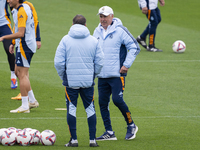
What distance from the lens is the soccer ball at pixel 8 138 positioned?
6877mm

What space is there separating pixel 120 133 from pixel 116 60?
1.30 m

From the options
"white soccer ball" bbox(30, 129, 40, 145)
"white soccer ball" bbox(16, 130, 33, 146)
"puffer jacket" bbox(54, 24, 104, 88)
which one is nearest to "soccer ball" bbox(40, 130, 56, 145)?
"white soccer ball" bbox(30, 129, 40, 145)

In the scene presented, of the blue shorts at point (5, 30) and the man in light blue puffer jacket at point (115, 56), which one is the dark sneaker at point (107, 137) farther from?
the blue shorts at point (5, 30)

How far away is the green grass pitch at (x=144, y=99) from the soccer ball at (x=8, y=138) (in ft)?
0.30

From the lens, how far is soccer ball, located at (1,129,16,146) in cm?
688

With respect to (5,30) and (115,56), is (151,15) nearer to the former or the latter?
(5,30)

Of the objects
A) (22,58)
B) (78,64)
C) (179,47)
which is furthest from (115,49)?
(179,47)

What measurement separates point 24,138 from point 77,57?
4.71ft

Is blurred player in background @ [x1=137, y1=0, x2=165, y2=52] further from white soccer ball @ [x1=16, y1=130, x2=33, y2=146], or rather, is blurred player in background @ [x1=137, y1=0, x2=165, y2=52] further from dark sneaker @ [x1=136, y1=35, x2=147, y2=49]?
white soccer ball @ [x1=16, y1=130, x2=33, y2=146]

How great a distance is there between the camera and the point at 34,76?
12.7 metres

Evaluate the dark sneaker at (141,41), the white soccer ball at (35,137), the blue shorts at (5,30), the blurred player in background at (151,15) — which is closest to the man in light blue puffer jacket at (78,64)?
the white soccer ball at (35,137)

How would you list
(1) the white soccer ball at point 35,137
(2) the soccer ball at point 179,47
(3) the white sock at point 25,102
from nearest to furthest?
(1) the white soccer ball at point 35,137 → (3) the white sock at point 25,102 → (2) the soccer ball at point 179,47

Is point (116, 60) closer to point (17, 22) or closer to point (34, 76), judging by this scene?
point (17, 22)

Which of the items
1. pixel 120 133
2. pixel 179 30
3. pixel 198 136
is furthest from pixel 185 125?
pixel 179 30
